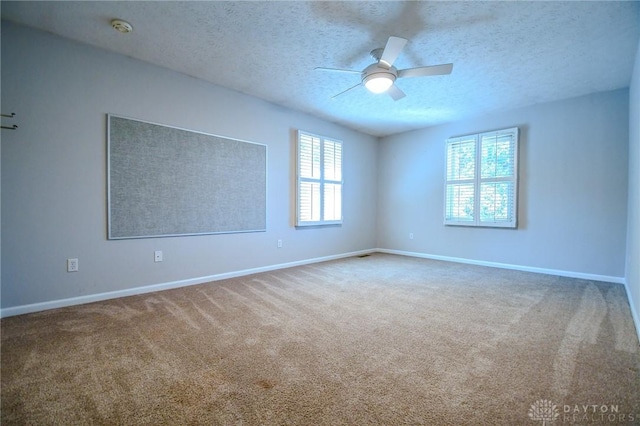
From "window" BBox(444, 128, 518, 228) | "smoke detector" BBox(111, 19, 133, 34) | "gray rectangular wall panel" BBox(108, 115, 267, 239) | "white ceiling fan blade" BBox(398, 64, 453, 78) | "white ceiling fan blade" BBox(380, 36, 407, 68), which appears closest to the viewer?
"white ceiling fan blade" BBox(380, 36, 407, 68)

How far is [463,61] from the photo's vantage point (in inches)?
115

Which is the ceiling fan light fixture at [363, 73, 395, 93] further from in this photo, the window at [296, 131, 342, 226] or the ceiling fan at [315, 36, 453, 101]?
the window at [296, 131, 342, 226]

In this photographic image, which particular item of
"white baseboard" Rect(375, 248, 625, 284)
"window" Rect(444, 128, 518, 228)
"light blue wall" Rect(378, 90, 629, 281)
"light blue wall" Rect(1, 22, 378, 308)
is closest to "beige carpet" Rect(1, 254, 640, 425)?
"light blue wall" Rect(1, 22, 378, 308)

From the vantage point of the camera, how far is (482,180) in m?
4.61

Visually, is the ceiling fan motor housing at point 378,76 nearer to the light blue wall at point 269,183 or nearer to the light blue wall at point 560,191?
the light blue wall at point 269,183

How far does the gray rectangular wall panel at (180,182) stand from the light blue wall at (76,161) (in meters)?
0.11

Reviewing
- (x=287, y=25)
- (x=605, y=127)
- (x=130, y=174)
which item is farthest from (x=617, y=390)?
(x=130, y=174)

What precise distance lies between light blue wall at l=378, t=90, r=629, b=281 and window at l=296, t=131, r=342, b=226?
1827mm

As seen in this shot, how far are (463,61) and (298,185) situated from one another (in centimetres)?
274

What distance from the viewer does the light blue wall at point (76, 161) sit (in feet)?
7.77

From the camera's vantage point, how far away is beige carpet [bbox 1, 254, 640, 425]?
4.26ft

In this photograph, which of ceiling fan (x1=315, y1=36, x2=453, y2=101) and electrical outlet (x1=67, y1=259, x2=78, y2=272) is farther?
electrical outlet (x1=67, y1=259, x2=78, y2=272)

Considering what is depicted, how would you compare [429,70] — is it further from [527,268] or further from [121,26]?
[527,268]

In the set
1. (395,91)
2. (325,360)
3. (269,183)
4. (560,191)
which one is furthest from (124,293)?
(560,191)
